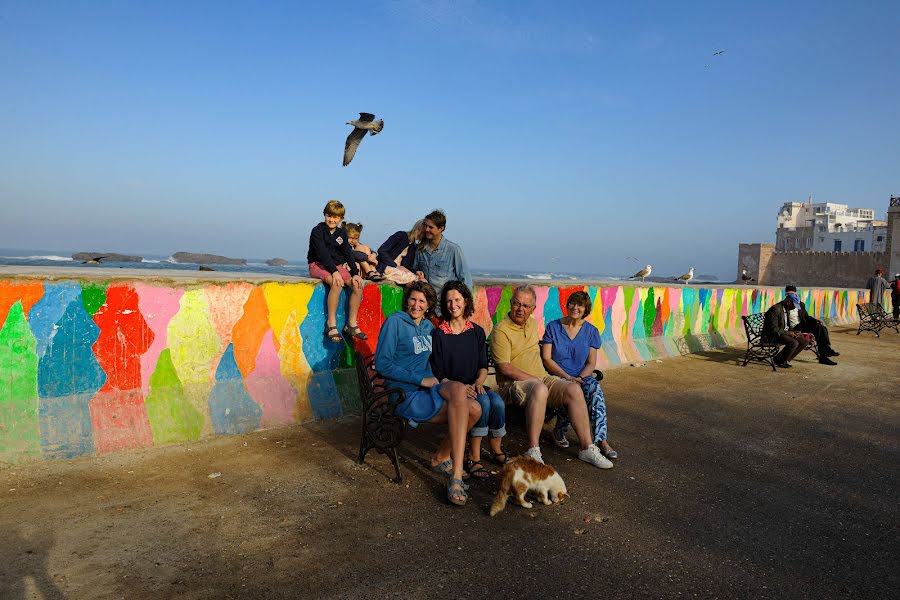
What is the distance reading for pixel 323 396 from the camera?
210 inches

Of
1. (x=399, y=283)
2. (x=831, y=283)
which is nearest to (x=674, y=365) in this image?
(x=399, y=283)

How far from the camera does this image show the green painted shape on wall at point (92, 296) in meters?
4.21

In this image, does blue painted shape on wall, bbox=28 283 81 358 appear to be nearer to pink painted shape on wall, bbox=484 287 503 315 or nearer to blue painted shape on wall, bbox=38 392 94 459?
blue painted shape on wall, bbox=38 392 94 459

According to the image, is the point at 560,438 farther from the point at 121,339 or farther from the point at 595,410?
the point at 121,339

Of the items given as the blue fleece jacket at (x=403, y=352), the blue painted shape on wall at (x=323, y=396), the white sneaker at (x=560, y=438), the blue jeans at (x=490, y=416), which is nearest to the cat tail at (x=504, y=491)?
the blue jeans at (x=490, y=416)

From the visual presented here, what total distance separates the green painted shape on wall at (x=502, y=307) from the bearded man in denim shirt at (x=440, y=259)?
1442 mm

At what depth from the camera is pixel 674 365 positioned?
30.3 feet

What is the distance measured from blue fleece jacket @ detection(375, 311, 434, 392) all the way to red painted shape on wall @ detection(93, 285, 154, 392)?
1796 millimetres

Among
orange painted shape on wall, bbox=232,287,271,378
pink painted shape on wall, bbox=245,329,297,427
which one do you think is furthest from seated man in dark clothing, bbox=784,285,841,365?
orange painted shape on wall, bbox=232,287,271,378

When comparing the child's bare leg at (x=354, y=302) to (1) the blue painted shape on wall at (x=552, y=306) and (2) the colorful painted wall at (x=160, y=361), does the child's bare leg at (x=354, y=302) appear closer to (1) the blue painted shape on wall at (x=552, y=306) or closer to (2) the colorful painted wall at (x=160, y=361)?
(2) the colorful painted wall at (x=160, y=361)

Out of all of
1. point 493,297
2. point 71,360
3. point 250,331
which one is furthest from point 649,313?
point 71,360

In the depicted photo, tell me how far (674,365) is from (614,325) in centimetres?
118

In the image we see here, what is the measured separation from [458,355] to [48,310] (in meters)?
2.84

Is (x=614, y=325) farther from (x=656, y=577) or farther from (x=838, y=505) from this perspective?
(x=656, y=577)
